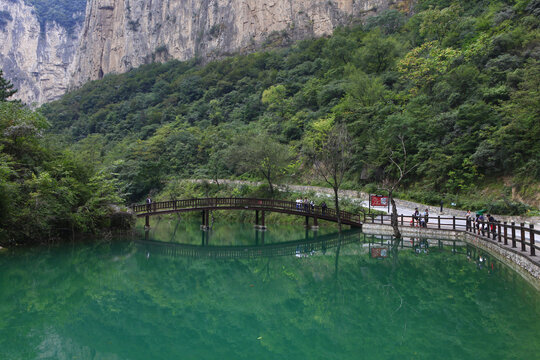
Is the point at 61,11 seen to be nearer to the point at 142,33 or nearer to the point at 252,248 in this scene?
the point at 142,33

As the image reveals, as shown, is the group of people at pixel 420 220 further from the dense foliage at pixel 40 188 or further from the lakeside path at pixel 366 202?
the dense foliage at pixel 40 188

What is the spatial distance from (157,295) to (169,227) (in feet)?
63.6

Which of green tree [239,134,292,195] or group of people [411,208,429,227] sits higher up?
green tree [239,134,292,195]

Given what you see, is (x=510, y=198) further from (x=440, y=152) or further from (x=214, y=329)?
(x=214, y=329)

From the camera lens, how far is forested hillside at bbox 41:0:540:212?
2305 centimetres

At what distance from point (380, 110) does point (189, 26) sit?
70746 mm

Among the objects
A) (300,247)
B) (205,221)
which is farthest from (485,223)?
(205,221)

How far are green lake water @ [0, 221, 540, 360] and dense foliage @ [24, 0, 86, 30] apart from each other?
421 feet

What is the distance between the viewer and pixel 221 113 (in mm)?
55781

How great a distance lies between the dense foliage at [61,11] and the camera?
116931mm

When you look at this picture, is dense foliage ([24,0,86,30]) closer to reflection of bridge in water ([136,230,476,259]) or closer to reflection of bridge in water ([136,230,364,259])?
reflection of bridge in water ([136,230,364,259])

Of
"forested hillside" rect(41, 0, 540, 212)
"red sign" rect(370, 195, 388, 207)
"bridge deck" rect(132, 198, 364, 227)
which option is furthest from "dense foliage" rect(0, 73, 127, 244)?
"red sign" rect(370, 195, 388, 207)

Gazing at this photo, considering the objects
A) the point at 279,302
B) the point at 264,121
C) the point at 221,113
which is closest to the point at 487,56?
the point at 264,121

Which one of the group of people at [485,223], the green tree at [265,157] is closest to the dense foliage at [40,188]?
the green tree at [265,157]
